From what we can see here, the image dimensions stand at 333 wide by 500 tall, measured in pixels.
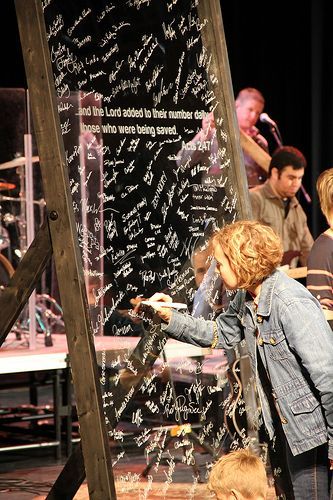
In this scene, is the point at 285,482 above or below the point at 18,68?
below

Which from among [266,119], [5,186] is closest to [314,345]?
[5,186]

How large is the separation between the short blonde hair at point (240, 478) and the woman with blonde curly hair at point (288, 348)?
1.00ft

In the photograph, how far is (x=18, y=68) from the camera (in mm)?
9109

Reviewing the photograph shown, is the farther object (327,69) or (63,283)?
(327,69)

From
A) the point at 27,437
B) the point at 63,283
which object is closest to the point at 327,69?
the point at 27,437

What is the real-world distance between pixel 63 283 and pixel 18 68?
18.7 ft

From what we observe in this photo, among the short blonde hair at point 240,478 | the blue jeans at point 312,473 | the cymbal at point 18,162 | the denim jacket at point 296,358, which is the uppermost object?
the cymbal at point 18,162

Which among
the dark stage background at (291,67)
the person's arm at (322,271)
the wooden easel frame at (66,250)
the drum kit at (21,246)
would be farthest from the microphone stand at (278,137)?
the wooden easel frame at (66,250)

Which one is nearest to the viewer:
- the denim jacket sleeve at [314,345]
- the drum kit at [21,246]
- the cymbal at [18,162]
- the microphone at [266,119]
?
the denim jacket sleeve at [314,345]

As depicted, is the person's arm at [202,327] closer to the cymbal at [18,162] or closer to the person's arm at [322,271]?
the person's arm at [322,271]

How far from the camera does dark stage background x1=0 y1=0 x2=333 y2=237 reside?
922 cm

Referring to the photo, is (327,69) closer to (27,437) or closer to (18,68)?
(18,68)

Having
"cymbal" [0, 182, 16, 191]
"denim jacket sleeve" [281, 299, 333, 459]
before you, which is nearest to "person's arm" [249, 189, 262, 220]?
"cymbal" [0, 182, 16, 191]

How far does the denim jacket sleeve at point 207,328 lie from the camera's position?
13.2 feet
